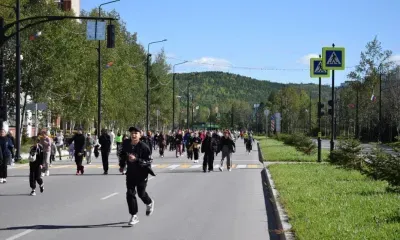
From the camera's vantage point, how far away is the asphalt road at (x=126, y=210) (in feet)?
35.4

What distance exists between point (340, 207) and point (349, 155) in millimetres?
11865

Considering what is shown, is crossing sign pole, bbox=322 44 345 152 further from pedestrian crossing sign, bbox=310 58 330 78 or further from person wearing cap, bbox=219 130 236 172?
person wearing cap, bbox=219 130 236 172

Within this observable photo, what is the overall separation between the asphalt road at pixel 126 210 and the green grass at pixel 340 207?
2.46 ft

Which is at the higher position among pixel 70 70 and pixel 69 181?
pixel 70 70

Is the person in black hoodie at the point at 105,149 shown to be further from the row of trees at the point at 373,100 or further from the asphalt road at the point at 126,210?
the row of trees at the point at 373,100

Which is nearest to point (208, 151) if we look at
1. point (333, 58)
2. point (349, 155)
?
point (349, 155)

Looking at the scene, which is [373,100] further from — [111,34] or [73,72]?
[111,34]

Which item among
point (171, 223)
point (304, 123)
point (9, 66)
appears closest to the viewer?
point (171, 223)

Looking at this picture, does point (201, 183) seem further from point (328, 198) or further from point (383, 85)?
point (383, 85)

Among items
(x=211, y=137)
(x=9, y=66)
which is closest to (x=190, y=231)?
(x=211, y=137)

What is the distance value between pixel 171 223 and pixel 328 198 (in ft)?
13.0

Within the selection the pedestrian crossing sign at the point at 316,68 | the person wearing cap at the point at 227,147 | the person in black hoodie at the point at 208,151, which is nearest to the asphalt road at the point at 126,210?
the person in black hoodie at the point at 208,151

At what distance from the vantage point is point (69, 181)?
71.3 ft

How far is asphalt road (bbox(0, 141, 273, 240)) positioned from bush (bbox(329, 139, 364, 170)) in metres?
3.63
